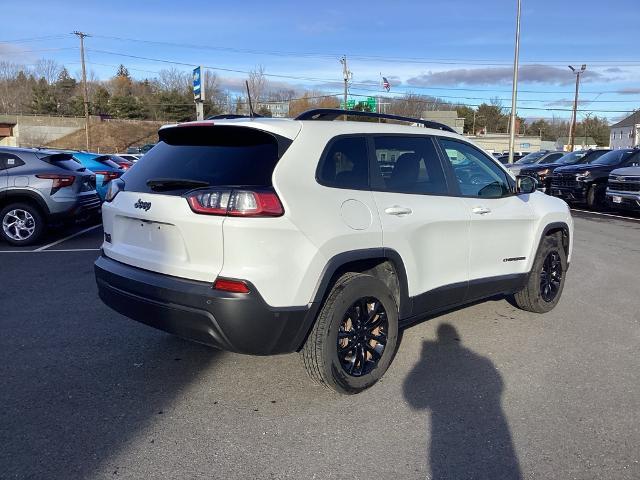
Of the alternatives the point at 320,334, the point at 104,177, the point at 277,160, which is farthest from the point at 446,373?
the point at 104,177

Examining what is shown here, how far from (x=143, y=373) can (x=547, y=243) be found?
408 centimetres

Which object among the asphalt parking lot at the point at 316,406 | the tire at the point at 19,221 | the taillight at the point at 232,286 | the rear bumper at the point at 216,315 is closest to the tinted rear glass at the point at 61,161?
the tire at the point at 19,221

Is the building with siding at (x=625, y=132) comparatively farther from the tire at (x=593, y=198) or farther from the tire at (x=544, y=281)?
the tire at (x=544, y=281)

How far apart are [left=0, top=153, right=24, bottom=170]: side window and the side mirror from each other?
7.76 m

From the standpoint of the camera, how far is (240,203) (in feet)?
10.4

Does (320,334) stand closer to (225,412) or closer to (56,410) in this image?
(225,412)

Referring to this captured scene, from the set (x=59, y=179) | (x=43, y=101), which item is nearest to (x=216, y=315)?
(x=59, y=179)

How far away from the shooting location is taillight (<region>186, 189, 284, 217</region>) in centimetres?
316

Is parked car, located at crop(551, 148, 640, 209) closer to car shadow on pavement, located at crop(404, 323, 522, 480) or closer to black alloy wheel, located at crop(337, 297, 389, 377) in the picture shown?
car shadow on pavement, located at crop(404, 323, 522, 480)

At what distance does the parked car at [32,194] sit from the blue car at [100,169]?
279 centimetres

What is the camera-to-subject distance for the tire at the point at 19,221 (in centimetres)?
899

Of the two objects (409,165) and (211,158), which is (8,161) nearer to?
(211,158)

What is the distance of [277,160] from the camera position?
3377mm

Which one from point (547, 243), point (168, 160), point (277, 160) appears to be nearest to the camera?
point (277, 160)
